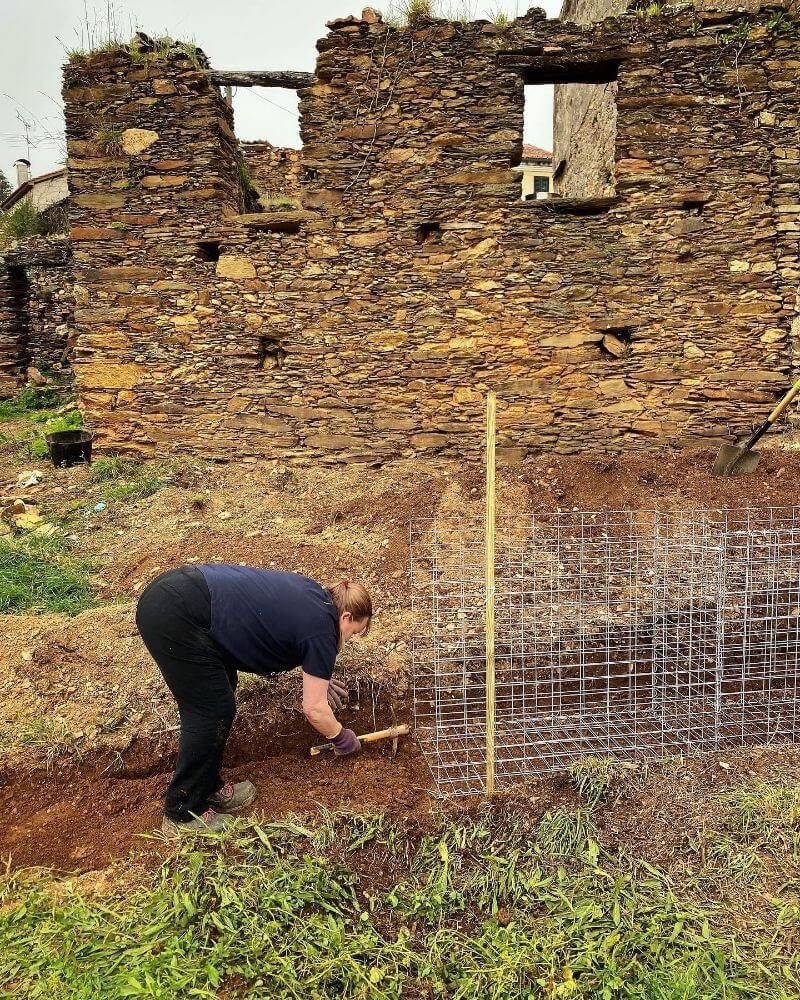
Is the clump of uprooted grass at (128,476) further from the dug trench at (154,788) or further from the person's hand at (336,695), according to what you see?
the person's hand at (336,695)

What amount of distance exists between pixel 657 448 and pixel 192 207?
17.5ft

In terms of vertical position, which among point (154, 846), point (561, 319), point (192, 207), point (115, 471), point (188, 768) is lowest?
point (154, 846)

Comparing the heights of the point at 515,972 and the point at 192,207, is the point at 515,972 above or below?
below

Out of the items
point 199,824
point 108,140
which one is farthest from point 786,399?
point 108,140

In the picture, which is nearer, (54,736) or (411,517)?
(54,736)

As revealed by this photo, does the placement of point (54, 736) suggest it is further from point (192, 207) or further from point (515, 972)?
point (192, 207)

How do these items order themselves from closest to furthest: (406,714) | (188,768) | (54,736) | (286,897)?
1. (286,897)
2. (188,768)
3. (54,736)
4. (406,714)

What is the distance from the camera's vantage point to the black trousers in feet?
9.20

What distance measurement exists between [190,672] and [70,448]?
5326mm

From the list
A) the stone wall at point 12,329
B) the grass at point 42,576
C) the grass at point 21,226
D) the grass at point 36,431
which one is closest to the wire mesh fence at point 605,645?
the grass at point 42,576

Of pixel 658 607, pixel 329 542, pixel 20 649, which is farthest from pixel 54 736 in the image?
A: pixel 658 607

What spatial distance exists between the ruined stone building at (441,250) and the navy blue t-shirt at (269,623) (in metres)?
3.79

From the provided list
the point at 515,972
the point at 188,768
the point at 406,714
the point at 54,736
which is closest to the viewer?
the point at 515,972

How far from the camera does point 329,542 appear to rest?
5.72m
